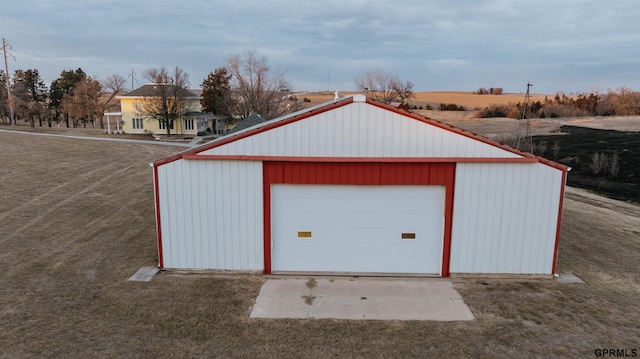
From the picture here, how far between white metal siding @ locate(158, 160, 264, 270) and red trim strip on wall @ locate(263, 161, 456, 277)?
1.50 ft

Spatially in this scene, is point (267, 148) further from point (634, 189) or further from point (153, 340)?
point (634, 189)

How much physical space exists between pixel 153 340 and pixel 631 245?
1321cm

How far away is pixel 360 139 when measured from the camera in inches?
376

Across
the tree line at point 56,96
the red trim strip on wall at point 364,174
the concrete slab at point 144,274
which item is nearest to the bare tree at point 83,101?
the tree line at point 56,96

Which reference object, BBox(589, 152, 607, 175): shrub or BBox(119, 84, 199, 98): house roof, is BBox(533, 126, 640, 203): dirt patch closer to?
BBox(589, 152, 607, 175): shrub

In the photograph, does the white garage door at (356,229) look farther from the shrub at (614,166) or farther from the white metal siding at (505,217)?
the shrub at (614,166)

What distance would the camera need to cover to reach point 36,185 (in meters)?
19.1

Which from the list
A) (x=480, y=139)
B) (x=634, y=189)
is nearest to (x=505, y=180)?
(x=480, y=139)

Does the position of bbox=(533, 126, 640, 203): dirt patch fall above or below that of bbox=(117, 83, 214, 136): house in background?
below

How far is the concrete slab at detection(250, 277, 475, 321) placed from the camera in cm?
816

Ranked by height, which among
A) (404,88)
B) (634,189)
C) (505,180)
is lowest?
(634,189)

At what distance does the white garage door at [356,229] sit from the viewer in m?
9.98

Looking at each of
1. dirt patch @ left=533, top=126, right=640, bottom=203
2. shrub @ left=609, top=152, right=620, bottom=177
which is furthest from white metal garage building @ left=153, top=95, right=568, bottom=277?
shrub @ left=609, top=152, right=620, bottom=177

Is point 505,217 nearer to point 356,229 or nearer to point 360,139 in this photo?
point 356,229
